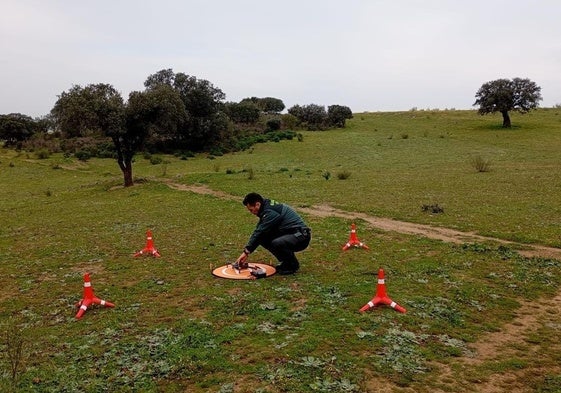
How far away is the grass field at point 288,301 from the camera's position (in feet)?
20.1

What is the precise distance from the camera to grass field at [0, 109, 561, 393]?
6.14 meters

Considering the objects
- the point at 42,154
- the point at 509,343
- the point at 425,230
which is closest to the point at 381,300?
the point at 509,343

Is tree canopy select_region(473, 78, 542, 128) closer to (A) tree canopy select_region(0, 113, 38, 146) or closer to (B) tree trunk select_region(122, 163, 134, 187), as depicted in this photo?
(B) tree trunk select_region(122, 163, 134, 187)

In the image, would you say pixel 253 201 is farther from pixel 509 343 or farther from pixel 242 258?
pixel 509 343

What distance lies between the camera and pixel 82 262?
1270 centimetres

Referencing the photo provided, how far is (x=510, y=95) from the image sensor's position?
53.2 metres

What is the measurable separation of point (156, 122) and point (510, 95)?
41.6 meters

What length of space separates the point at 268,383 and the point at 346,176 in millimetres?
25344

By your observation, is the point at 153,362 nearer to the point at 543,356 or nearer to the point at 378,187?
the point at 543,356

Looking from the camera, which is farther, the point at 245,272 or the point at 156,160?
the point at 156,160

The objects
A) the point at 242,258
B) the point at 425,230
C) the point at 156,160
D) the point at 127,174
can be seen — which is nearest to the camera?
the point at 242,258

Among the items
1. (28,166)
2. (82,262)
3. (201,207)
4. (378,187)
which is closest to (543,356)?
(82,262)

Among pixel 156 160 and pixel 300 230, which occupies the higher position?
pixel 300 230

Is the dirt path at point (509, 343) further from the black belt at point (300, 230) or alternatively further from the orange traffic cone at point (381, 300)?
the black belt at point (300, 230)
